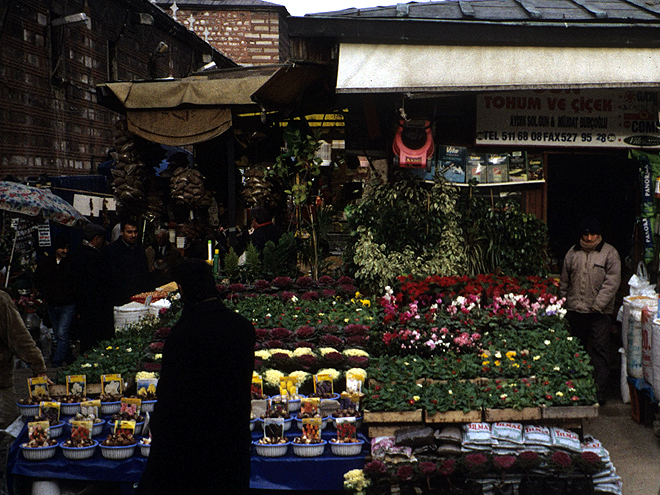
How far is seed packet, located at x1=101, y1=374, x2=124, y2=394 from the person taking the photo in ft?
20.0

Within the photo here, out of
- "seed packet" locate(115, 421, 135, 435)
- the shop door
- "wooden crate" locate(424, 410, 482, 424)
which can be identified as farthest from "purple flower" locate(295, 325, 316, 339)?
the shop door

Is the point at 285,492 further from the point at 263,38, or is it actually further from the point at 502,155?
the point at 263,38

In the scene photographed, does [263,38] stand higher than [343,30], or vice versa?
[263,38]

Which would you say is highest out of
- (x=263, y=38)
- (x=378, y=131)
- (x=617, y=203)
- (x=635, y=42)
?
(x=263, y=38)

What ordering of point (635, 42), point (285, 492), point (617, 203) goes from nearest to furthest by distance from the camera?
1. point (285, 492)
2. point (635, 42)
3. point (617, 203)

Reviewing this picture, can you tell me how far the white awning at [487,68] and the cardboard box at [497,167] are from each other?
1.27 meters

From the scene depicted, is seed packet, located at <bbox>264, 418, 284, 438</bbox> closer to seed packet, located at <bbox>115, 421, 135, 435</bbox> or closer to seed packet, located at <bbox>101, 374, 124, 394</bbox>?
seed packet, located at <bbox>115, 421, 135, 435</bbox>

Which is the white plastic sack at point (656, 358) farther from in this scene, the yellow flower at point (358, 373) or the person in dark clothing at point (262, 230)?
the person in dark clothing at point (262, 230)

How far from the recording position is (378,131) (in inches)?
372

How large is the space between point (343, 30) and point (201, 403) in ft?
18.0

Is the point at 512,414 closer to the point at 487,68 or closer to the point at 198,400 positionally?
the point at 198,400

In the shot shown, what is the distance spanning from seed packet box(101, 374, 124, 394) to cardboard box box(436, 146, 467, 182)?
484cm

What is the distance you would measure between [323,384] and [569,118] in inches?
194

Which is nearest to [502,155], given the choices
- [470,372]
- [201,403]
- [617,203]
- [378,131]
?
[378,131]
